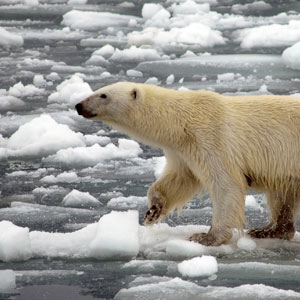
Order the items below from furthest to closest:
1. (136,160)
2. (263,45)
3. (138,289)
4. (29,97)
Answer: (263,45) → (29,97) → (136,160) → (138,289)

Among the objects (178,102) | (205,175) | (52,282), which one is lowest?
(52,282)

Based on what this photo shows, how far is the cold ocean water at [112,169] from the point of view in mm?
4984

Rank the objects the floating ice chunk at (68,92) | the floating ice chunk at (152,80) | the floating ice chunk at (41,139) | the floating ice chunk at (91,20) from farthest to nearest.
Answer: the floating ice chunk at (91,20)
the floating ice chunk at (152,80)
the floating ice chunk at (68,92)
the floating ice chunk at (41,139)

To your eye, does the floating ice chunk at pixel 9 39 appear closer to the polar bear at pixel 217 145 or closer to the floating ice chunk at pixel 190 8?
the floating ice chunk at pixel 190 8

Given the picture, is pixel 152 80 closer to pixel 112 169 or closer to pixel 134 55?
pixel 134 55

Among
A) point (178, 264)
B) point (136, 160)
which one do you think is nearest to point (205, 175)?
point (178, 264)

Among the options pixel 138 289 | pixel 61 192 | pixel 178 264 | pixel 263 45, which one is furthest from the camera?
pixel 263 45

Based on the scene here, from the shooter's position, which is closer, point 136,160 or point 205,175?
point 205,175

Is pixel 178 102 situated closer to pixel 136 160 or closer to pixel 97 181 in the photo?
pixel 97 181

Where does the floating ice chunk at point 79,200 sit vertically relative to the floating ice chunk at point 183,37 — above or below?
below

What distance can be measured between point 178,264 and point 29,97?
6931mm

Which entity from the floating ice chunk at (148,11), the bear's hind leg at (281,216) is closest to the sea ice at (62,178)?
the bear's hind leg at (281,216)

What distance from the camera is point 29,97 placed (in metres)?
11.7

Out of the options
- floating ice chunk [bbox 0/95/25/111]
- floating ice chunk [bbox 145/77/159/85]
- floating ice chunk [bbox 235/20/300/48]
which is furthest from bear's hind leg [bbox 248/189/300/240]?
floating ice chunk [bbox 235/20/300/48]
